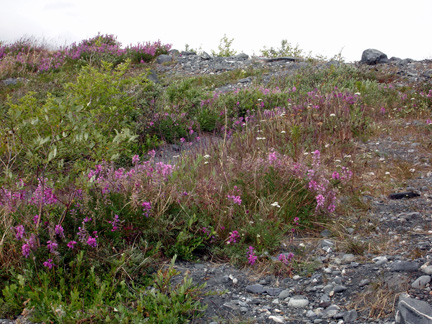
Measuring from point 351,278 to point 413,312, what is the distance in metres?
0.81

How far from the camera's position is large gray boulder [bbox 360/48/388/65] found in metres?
16.0

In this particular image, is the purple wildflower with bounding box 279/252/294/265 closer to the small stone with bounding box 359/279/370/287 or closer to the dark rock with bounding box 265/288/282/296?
the dark rock with bounding box 265/288/282/296

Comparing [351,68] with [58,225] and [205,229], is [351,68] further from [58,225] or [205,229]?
[58,225]

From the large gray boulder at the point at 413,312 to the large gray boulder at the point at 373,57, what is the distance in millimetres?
14739

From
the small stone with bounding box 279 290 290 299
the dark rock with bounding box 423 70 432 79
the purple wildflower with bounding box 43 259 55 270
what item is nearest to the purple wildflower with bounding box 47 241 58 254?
the purple wildflower with bounding box 43 259 55 270

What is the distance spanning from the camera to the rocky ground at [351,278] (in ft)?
9.97

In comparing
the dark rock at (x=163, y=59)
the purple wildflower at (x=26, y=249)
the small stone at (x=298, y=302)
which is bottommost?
the small stone at (x=298, y=302)

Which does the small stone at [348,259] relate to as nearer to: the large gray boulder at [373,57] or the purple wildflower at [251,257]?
the purple wildflower at [251,257]

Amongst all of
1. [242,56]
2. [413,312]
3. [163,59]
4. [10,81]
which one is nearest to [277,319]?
[413,312]

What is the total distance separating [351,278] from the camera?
3477 mm

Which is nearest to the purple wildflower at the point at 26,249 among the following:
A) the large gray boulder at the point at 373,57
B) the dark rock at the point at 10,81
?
the dark rock at the point at 10,81

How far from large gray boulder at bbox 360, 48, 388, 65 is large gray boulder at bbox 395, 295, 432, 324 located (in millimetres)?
14739

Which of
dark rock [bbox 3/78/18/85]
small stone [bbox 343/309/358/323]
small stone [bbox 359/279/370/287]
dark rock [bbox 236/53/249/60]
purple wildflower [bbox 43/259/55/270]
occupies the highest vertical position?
dark rock [bbox 236/53/249/60]

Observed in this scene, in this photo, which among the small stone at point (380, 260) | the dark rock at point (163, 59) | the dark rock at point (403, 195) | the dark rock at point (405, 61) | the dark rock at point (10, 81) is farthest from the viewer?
the dark rock at point (163, 59)
